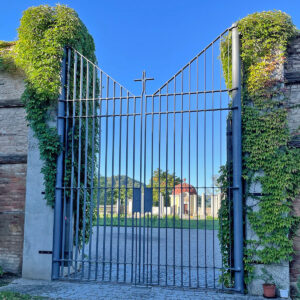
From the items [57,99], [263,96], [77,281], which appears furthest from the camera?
[57,99]

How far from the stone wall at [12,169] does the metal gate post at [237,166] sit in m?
4.30

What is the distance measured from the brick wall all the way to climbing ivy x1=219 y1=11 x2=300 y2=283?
132 mm

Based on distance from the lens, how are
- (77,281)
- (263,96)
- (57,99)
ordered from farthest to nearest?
(57,99)
(77,281)
(263,96)

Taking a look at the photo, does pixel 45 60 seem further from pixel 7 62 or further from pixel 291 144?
pixel 291 144

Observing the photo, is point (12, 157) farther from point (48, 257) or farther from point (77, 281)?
point (77, 281)

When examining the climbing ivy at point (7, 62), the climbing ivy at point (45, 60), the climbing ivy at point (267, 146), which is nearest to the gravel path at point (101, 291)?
the climbing ivy at point (267, 146)

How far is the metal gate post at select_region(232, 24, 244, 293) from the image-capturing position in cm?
612

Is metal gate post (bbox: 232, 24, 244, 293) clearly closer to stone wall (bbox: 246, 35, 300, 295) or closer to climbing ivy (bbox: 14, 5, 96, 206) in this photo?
stone wall (bbox: 246, 35, 300, 295)

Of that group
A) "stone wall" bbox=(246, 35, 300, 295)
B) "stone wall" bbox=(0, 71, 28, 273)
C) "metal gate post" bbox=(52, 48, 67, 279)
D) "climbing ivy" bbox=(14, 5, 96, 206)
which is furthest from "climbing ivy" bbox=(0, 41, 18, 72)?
"stone wall" bbox=(246, 35, 300, 295)

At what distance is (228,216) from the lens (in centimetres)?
642

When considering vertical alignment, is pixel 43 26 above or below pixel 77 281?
above

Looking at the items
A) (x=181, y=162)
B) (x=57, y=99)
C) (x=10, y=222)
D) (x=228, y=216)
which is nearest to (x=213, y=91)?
(x=181, y=162)

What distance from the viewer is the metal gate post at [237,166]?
20.1 feet

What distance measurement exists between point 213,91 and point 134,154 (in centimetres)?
190
